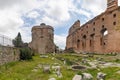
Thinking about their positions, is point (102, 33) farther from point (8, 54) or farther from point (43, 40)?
point (8, 54)

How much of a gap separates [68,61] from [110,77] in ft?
62.8

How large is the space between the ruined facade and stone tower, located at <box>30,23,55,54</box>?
11.3 meters

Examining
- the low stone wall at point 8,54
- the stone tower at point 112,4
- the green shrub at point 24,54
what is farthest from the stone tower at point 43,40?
the low stone wall at point 8,54

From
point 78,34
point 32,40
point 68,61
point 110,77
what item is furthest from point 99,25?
point 110,77

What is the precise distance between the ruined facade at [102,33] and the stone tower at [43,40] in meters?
11.3

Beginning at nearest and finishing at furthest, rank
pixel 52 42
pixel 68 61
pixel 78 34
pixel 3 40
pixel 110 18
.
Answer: pixel 3 40, pixel 68 61, pixel 110 18, pixel 52 42, pixel 78 34

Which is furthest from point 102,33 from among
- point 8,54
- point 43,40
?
point 8,54

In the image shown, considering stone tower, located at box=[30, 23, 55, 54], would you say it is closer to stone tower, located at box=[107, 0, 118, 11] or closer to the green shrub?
stone tower, located at box=[107, 0, 118, 11]

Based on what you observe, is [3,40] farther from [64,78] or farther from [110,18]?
[110,18]

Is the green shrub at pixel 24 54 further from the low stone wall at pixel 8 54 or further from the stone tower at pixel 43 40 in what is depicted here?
the stone tower at pixel 43 40

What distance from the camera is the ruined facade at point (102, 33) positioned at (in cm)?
7000

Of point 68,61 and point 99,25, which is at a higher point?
point 99,25

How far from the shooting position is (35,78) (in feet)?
105

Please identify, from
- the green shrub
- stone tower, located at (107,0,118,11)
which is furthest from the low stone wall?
stone tower, located at (107,0,118,11)
